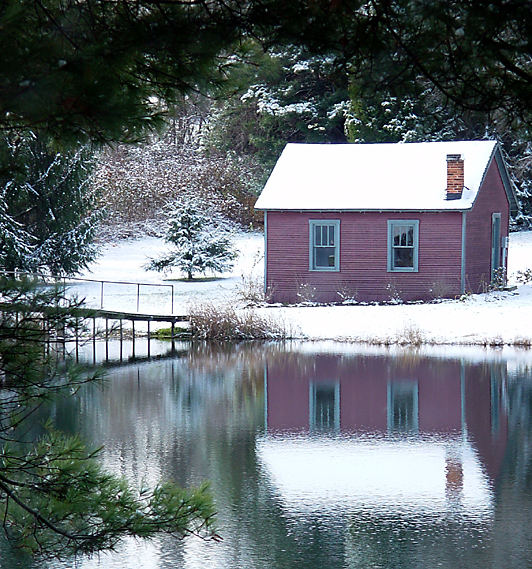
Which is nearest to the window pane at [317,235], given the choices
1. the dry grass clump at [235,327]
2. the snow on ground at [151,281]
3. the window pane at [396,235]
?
the window pane at [396,235]

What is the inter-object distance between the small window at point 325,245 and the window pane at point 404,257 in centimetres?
167

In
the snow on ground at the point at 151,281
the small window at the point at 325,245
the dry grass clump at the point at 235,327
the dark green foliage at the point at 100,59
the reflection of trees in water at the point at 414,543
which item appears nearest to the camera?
the dark green foliage at the point at 100,59

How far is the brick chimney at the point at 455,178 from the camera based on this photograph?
99.3ft

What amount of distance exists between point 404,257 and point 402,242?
0.45 m

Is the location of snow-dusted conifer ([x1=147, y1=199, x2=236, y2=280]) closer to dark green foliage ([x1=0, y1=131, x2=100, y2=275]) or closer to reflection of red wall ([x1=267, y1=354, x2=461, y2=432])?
dark green foliage ([x1=0, y1=131, x2=100, y2=275])

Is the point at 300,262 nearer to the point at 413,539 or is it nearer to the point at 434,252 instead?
the point at 434,252

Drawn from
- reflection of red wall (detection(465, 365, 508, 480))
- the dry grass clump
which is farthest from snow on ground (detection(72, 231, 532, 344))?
reflection of red wall (detection(465, 365, 508, 480))

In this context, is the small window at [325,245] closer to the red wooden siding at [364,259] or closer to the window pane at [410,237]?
the red wooden siding at [364,259]

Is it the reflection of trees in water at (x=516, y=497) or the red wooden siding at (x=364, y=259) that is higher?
the red wooden siding at (x=364, y=259)

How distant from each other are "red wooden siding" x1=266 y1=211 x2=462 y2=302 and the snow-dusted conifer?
784cm

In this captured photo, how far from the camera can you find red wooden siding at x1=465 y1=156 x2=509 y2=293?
101 ft

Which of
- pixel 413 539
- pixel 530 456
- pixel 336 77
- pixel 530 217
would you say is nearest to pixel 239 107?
pixel 530 217

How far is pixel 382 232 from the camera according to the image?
3069 centimetres

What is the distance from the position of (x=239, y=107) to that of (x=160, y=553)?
1519 inches
